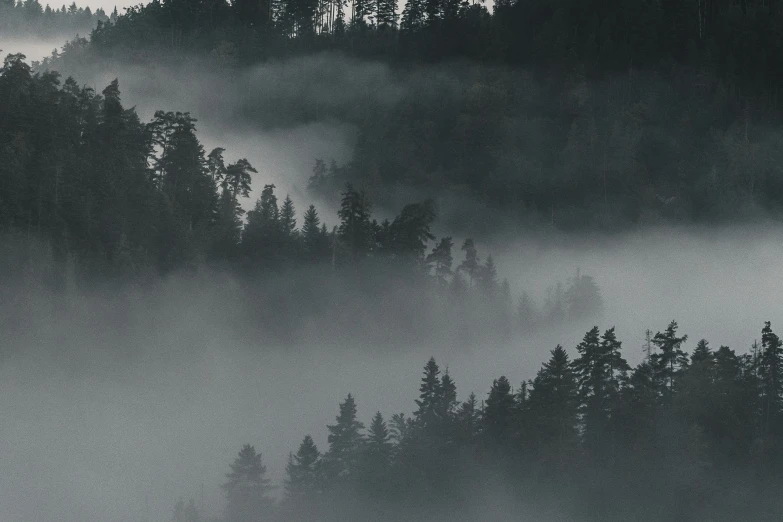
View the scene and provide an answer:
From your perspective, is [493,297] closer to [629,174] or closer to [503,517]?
[629,174]

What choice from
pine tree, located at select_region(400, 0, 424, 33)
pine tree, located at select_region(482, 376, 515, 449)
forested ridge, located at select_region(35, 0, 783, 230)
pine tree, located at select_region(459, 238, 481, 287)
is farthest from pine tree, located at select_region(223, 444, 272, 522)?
pine tree, located at select_region(400, 0, 424, 33)

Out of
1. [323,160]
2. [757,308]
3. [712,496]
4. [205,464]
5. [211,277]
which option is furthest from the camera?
[323,160]

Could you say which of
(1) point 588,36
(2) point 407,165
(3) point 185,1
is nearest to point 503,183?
(2) point 407,165

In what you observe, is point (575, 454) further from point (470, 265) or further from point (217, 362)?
point (470, 265)

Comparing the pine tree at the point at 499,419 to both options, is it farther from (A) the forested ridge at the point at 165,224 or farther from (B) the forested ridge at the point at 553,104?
(B) the forested ridge at the point at 553,104

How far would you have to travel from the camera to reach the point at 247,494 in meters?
74.6

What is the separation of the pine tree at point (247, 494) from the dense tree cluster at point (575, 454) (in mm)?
118

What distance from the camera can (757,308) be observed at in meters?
134

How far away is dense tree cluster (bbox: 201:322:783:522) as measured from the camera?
75250mm

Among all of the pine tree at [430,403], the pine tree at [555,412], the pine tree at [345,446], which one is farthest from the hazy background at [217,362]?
the pine tree at [555,412]

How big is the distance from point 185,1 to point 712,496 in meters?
122

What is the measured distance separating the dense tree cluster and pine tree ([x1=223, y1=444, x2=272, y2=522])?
0.12 meters

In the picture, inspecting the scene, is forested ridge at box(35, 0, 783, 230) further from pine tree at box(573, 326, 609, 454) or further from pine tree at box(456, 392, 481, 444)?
pine tree at box(456, 392, 481, 444)

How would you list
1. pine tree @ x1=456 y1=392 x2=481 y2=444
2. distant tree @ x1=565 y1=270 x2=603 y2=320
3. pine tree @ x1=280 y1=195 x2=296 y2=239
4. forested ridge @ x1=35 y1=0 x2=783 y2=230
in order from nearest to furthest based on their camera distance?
1. pine tree @ x1=456 y1=392 x2=481 y2=444
2. pine tree @ x1=280 y1=195 x2=296 y2=239
3. distant tree @ x1=565 y1=270 x2=603 y2=320
4. forested ridge @ x1=35 y1=0 x2=783 y2=230
